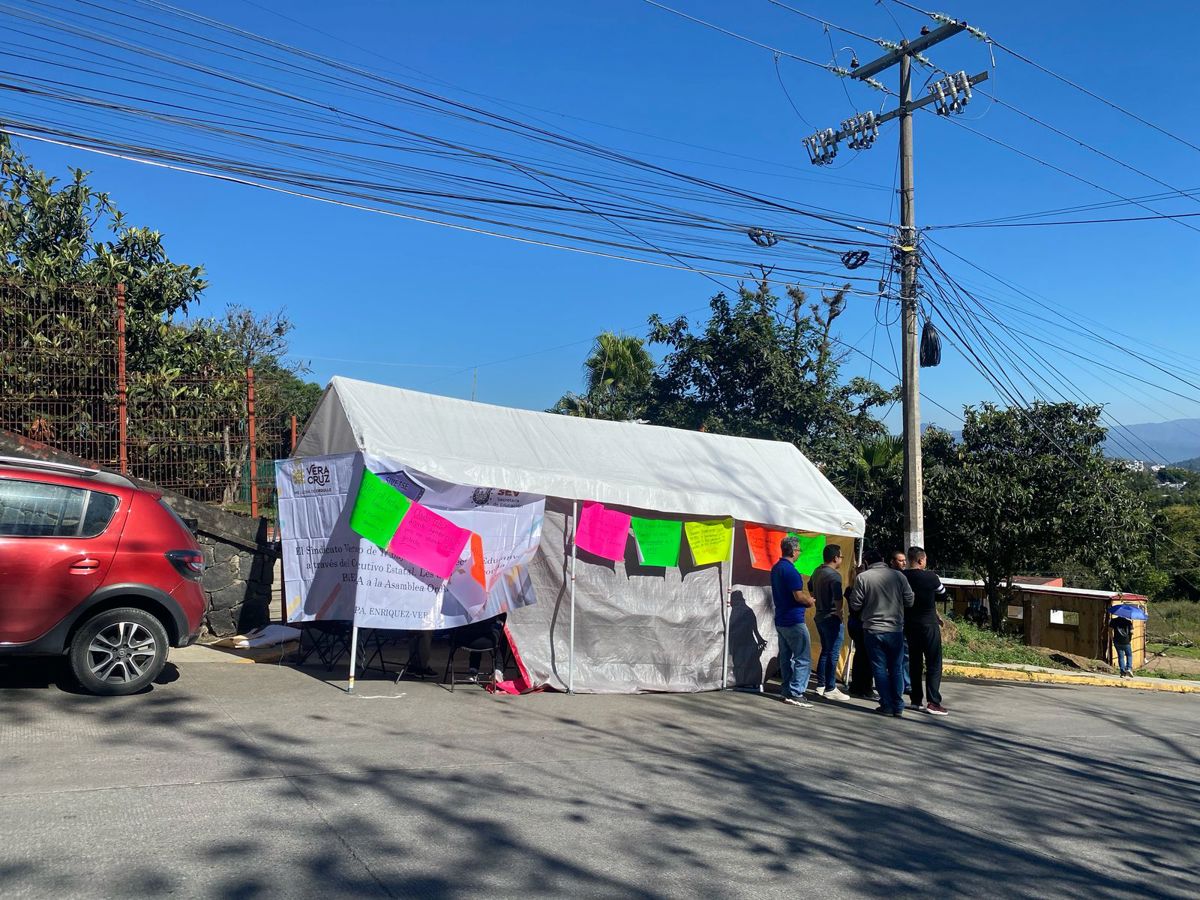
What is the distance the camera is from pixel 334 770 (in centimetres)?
608

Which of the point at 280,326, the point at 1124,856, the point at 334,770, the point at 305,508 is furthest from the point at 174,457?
the point at 280,326

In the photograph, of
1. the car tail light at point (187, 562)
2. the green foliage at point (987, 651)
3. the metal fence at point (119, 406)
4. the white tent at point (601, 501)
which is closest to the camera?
the car tail light at point (187, 562)

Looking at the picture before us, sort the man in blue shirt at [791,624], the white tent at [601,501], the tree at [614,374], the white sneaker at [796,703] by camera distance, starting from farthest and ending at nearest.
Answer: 1. the tree at [614,374]
2. the white sneaker at [796,703]
3. the man in blue shirt at [791,624]
4. the white tent at [601,501]

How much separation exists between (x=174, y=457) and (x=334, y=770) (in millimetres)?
6528

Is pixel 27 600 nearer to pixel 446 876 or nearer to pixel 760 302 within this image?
pixel 446 876

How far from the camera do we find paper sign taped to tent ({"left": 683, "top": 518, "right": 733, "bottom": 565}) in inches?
402

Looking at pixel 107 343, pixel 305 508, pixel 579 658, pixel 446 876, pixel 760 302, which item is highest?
pixel 760 302

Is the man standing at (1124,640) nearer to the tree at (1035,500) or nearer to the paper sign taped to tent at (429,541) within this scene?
the tree at (1035,500)

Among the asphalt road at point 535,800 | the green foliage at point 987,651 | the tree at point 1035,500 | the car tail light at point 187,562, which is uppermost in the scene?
the tree at point 1035,500

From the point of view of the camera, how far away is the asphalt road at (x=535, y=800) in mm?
4570

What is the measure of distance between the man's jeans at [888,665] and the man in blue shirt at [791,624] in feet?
2.20

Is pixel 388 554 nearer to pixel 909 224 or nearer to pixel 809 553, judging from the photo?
pixel 809 553

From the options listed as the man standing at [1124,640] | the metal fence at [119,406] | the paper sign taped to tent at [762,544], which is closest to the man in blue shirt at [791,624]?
the paper sign taped to tent at [762,544]

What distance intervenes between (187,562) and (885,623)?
6613 millimetres
